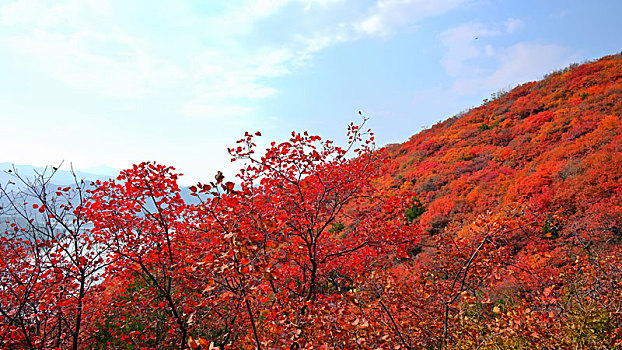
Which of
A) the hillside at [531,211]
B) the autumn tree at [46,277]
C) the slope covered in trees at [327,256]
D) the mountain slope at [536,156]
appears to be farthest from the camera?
the mountain slope at [536,156]

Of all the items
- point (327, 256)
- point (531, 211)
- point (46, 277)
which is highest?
point (46, 277)

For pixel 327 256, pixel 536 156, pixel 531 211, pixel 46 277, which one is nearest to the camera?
pixel 46 277

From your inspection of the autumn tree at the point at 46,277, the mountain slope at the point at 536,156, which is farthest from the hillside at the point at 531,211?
the autumn tree at the point at 46,277

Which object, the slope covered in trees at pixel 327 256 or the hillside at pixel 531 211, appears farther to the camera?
the hillside at pixel 531 211

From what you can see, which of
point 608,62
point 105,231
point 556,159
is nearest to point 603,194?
point 556,159

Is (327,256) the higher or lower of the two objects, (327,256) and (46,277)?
the lower

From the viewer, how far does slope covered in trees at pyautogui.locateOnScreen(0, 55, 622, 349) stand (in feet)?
11.3

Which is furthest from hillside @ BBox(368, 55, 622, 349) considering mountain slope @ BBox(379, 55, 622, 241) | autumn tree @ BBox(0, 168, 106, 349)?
autumn tree @ BBox(0, 168, 106, 349)

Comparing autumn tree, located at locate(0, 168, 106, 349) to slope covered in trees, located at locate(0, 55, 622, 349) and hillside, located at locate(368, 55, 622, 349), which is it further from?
hillside, located at locate(368, 55, 622, 349)

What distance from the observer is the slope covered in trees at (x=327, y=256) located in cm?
343

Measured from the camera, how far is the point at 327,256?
197 inches

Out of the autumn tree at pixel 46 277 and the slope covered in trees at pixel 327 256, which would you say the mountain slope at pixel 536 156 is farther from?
the autumn tree at pixel 46 277

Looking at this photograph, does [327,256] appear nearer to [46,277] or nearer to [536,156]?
[46,277]

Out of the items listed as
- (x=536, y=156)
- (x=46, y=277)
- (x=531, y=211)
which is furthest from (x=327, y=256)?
(x=536, y=156)
